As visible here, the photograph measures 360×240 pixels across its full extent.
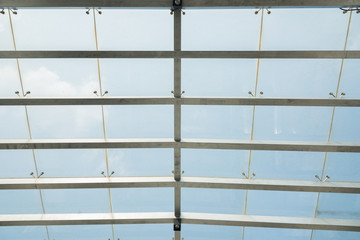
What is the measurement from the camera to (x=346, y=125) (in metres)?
12.3

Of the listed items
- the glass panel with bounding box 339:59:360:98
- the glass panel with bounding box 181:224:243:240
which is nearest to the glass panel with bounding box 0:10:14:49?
the glass panel with bounding box 181:224:243:240

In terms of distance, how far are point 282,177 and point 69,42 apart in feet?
41.3

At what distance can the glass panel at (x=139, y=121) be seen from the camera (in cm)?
1251

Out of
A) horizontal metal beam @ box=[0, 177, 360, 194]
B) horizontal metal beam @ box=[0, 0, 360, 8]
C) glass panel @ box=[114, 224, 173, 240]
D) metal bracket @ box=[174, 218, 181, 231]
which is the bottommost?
glass panel @ box=[114, 224, 173, 240]

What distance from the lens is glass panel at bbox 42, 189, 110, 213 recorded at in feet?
46.4

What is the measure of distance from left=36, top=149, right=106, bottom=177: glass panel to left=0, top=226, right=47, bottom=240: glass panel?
12.4ft

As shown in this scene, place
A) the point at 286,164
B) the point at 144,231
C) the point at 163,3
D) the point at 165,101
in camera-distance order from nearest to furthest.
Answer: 1. the point at 163,3
2. the point at 165,101
3. the point at 286,164
4. the point at 144,231

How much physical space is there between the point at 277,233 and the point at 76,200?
38.6ft

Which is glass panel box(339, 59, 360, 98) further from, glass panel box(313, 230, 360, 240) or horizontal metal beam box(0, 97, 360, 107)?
glass panel box(313, 230, 360, 240)

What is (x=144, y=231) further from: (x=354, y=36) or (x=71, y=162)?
(x=354, y=36)

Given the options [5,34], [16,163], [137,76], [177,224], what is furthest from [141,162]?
[5,34]

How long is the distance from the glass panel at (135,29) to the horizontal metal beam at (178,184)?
6.92m

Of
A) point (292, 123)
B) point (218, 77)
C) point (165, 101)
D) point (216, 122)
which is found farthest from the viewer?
point (216, 122)

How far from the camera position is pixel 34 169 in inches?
529
